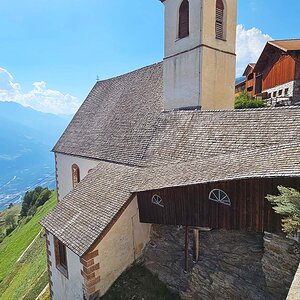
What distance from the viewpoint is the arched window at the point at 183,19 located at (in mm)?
14641

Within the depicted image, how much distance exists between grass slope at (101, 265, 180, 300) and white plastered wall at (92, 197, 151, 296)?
267mm

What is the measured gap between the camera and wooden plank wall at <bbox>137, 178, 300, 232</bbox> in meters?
7.38

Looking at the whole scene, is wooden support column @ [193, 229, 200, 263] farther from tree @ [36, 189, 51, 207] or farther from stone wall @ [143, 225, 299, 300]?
tree @ [36, 189, 51, 207]

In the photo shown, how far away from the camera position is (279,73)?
80.4 feet

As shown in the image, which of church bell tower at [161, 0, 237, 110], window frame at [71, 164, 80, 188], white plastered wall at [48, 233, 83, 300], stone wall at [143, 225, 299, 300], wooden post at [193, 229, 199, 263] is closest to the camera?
stone wall at [143, 225, 299, 300]

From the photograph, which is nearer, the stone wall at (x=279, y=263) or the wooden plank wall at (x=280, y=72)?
the stone wall at (x=279, y=263)

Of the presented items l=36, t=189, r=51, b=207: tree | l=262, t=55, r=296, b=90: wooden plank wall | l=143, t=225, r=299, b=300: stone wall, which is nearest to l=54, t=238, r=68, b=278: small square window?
l=143, t=225, r=299, b=300: stone wall

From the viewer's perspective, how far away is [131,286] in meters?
10.5

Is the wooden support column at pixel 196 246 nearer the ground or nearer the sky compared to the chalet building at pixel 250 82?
nearer the ground

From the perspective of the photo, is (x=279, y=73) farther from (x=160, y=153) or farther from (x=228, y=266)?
(x=228, y=266)

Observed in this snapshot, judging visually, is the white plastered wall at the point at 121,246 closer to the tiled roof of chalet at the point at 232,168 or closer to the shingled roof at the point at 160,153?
the shingled roof at the point at 160,153

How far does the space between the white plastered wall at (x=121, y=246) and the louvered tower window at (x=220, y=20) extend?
10475 millimetres

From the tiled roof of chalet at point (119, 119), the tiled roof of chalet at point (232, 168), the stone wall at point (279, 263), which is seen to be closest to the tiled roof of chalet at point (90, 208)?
the tiled roof of chalet at point (232, 168)

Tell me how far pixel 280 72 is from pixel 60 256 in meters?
24.1
